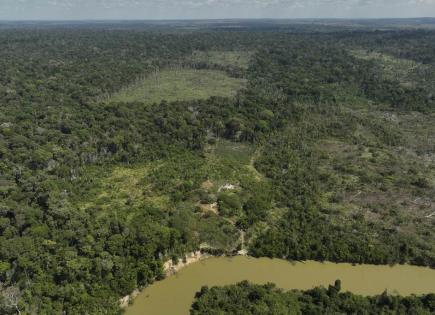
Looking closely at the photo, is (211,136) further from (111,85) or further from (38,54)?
(38,54)

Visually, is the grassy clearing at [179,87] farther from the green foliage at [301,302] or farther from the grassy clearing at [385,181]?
the green foliage at [301,302]

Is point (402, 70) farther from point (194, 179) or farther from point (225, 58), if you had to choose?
Result: point (194, 179)

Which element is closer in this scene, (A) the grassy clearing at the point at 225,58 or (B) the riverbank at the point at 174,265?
(B) the riverbank at the point at 174,265

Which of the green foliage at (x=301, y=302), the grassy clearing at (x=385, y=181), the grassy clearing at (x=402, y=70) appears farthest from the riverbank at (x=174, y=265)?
the grassy clearing at (x=402, y=70)

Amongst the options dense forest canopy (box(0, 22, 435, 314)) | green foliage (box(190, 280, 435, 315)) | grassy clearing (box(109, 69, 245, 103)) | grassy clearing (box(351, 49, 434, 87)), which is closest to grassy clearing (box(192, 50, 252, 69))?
grassy clearing (box(109, 69, 245, 103))

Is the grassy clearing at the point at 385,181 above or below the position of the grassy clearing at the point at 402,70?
below

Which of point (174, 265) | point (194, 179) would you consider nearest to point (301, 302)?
point (174, 265)

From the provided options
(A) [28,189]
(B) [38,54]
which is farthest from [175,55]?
(A) [28,189]
